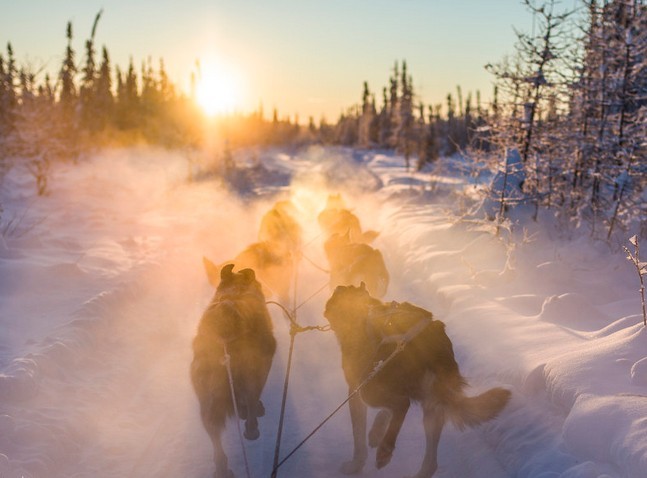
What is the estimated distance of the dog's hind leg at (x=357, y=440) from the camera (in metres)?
3.63

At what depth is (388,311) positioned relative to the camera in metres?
3.76

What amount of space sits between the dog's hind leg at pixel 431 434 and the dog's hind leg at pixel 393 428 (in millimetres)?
160

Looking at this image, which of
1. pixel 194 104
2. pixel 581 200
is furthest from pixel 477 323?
pixel 194 104

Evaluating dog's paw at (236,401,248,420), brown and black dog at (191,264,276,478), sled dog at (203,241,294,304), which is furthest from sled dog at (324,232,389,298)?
dog's paw at (236,401,248,420)

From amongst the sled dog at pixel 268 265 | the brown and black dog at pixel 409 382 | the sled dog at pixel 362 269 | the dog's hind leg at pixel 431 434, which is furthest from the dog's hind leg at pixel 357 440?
the sled dog at pixel 268 265

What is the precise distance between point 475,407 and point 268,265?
14.9ft

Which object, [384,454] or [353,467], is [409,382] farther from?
[353,467]

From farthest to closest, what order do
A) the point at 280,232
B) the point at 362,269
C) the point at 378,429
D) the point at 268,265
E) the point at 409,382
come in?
1. the point at 280,232
2. the point at 268,265
3. the point at 362,269
4. the point at 378,429
5. the point at 409,382

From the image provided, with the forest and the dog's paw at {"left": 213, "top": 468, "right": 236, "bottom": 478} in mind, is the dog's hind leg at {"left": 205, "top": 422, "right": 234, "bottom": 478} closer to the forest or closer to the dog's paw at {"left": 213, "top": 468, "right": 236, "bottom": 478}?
the dog's paw at {"left": 213, "top": 468, "right": 236, "bottom": 478}

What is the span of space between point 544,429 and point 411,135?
191 ft

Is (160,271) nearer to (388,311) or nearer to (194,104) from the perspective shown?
(388,311)

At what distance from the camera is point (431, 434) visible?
332 cm

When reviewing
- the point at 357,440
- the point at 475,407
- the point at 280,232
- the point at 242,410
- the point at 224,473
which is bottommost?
the point at 224,473

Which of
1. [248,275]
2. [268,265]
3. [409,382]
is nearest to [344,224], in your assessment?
[268,265]
